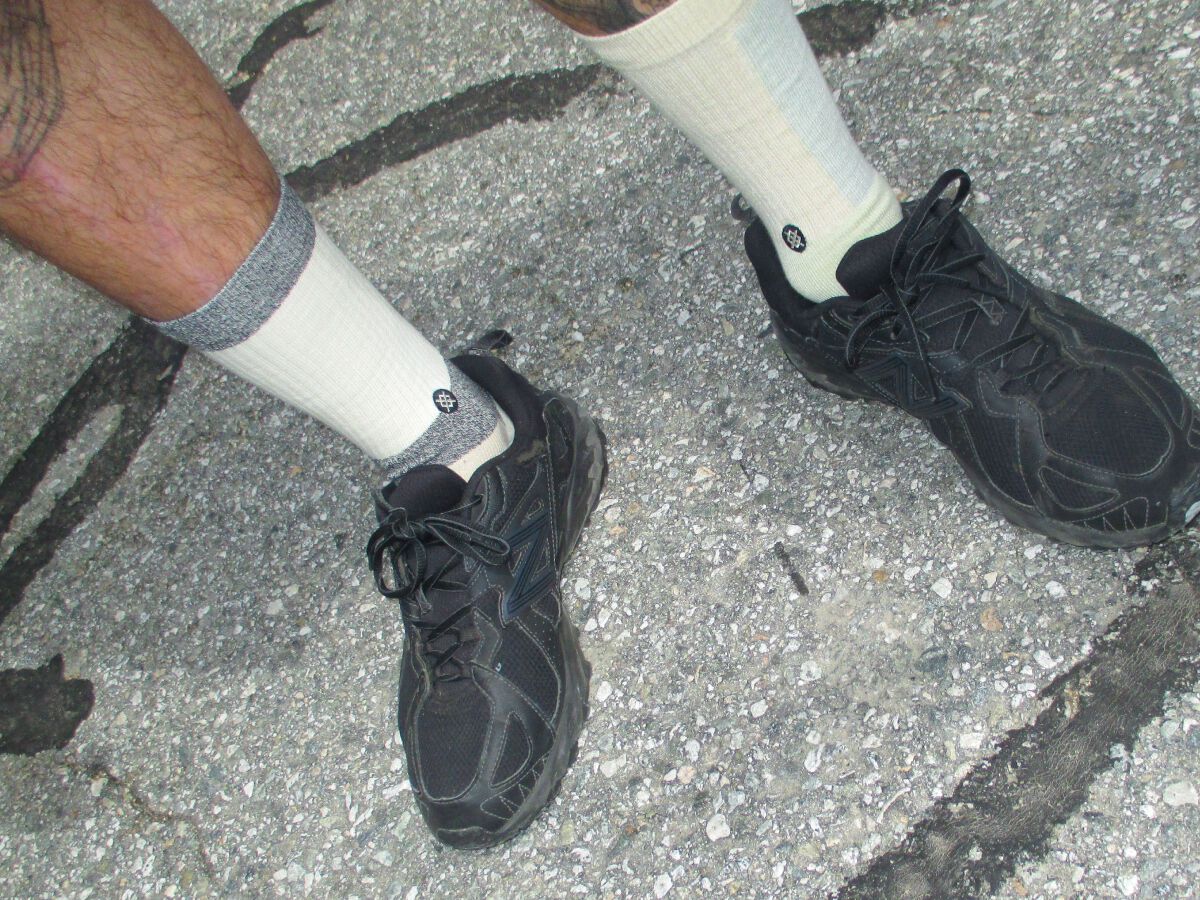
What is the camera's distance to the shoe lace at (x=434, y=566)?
1.28m

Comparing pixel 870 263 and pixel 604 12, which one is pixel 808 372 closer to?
pixel 870 263

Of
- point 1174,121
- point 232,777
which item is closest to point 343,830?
point 232,777

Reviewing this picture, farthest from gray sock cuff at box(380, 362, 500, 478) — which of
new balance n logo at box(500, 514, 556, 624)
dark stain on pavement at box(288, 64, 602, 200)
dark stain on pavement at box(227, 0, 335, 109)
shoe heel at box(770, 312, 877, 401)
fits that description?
dark stain on pavement at box(227, 0, 335, 109)

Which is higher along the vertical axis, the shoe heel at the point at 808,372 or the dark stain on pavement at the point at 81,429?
the dark stain on pavement at the point at 81,429

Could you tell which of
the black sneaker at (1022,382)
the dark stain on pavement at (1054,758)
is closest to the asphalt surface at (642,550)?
the dark stain on pavement at (1054,758)

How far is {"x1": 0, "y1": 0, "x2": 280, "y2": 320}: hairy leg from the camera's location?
3.30ft

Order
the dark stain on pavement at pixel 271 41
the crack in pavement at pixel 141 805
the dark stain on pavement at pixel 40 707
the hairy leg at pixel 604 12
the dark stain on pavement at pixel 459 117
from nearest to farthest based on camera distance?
the hairy leg at pixel 604 12, the crack in pavement at pixel 141 805, the dark stain on pavement at pixel 40 707, the dark stain on pavement at pixel 459 117, the dark stain on pavement at pixel 271 41

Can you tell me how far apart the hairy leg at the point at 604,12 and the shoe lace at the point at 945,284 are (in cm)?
42

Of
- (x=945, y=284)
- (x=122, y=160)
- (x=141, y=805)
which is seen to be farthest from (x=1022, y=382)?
(x=141, y=805)

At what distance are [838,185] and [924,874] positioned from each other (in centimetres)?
88

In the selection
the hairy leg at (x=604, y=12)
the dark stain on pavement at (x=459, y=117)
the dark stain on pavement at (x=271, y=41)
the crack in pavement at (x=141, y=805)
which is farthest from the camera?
the dark stain on pavement at (x=271, y=41)

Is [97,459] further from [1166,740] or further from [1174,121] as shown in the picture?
[1174,121]

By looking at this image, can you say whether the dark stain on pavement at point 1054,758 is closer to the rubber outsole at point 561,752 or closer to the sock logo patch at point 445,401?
the rubber outsole at point 561,752

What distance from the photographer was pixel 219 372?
197 cm
